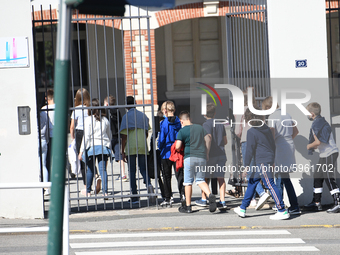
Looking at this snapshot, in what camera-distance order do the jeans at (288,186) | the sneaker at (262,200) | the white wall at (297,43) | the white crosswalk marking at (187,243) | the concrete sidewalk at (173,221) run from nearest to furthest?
the white crosswalk marking at (187,243) → the concrete sidewalk at (173,221) → the jeans at (288,186) → the sneaker at (262,200) → the white wall at (297,43)

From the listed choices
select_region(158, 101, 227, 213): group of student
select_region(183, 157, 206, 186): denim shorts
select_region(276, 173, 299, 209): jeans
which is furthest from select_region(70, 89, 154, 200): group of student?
select_region(276, 173, 299, 209): jeans

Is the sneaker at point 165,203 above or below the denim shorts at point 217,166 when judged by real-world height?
below

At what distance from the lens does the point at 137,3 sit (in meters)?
2.48

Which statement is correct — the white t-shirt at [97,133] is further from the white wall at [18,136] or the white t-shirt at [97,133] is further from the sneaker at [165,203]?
the sneaker at [165,203]

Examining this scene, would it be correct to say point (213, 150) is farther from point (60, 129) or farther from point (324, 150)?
point (60, 129)

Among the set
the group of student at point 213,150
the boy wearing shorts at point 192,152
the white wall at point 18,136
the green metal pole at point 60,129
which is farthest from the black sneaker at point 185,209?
the green metal pole at point 60,129

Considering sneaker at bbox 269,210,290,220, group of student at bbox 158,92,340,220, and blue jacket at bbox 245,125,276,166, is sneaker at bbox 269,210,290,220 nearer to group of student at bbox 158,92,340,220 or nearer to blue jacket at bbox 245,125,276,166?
group of student at bbox 158,92,340,220

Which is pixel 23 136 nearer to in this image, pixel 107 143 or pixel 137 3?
pixel 107 143

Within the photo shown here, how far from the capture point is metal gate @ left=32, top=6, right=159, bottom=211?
7359 millimetres

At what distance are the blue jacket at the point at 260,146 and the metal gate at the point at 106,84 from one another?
1.51 meters

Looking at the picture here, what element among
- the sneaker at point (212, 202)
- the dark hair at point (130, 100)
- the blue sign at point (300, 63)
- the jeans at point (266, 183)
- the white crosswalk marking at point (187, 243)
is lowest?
the white crosswalk marking at point (187, 243)

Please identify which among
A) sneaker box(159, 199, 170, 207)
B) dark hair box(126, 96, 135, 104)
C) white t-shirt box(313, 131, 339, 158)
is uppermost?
dark hair box(126, 96, 135, 104)

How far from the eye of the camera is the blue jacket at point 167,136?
776 centimetres

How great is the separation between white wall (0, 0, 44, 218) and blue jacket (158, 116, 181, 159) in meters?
1.94
